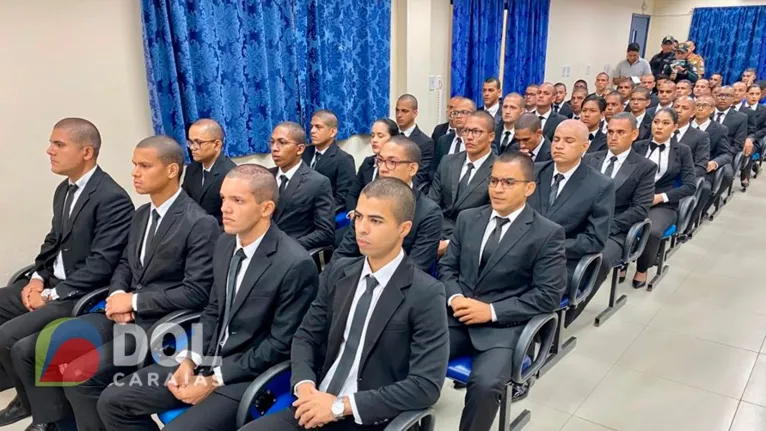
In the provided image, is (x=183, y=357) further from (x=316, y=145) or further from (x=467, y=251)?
(x=316, y=145)

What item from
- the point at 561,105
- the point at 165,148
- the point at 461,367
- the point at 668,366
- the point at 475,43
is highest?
the point at 475,43

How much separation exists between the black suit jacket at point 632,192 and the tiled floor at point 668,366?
0.67 metres

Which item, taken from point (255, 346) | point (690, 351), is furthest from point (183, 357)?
point (690, 351)

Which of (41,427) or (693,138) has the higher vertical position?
(693,138)

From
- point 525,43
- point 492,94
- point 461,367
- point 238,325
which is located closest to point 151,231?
point 238,325

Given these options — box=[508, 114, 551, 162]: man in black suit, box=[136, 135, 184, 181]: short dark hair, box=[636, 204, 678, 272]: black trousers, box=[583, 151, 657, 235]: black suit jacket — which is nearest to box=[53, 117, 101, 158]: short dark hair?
box=[136, 135, 184, 181]: short dark hair

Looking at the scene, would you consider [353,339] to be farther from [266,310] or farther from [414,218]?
[414,218]

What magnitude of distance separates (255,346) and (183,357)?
0.98 ft

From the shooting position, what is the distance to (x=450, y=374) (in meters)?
2.19

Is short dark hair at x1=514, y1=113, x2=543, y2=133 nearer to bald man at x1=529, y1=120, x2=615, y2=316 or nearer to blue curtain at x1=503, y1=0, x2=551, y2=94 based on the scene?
bald man at x1=529, y1=120, x2=615, y2=316

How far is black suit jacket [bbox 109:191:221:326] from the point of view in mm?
2234

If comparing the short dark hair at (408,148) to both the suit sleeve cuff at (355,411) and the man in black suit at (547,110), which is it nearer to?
the suit sleeve cuff at (355,411)

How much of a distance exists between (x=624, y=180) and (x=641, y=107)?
222 cm

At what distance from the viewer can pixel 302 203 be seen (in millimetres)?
3184
